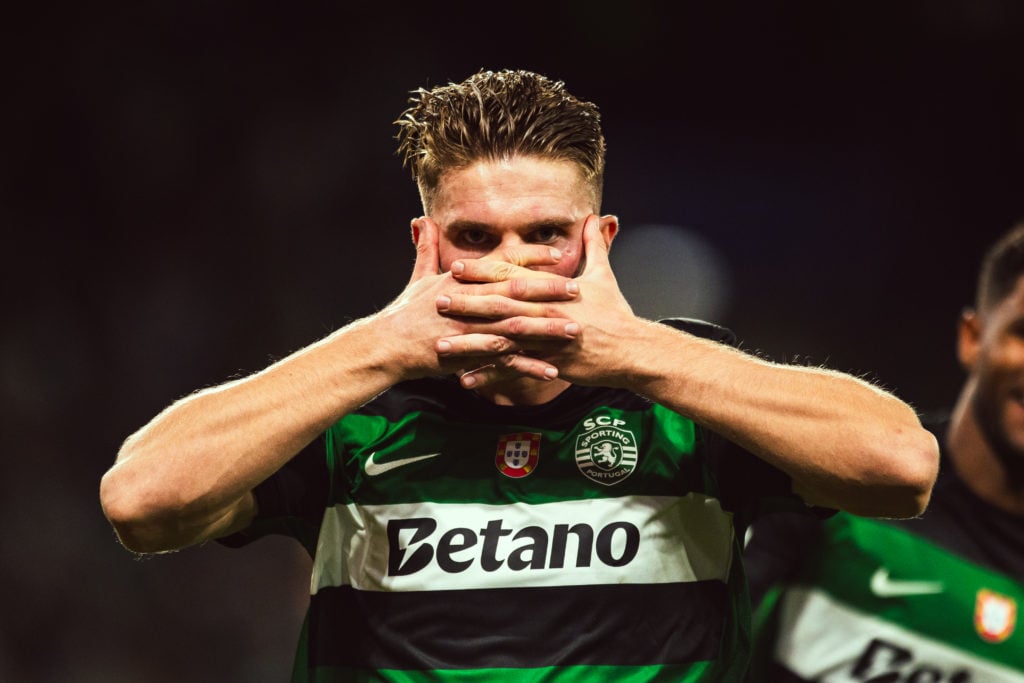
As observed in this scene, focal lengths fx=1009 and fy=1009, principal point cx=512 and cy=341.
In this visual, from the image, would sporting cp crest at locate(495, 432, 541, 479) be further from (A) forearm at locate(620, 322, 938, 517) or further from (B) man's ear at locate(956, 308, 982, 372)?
(B) man's ear at locate(956, 308, 982, 372)

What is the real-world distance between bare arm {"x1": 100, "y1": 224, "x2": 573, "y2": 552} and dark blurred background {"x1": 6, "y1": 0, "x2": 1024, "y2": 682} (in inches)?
189

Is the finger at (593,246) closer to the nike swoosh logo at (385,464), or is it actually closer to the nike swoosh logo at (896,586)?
the nike swoosh logo at (385,464)

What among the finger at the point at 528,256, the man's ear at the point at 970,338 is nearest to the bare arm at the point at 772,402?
the finger at the point at 528,256

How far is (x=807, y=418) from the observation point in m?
1.86

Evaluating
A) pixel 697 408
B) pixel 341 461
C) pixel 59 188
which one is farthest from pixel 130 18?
pixel 697 408

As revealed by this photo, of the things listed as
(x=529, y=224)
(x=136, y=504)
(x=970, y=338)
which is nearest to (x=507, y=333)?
(x=529, y=224)

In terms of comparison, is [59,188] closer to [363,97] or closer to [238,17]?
[238,17]

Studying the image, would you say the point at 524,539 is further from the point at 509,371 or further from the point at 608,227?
the point at 608,227

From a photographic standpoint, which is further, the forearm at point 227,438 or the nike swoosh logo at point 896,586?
the nike swoosh logo at point 896,586

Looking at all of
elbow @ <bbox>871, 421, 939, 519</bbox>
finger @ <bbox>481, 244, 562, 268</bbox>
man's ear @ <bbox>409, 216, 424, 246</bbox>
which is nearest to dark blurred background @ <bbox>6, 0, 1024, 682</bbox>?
man's ear @ <bbox>409, 216, 424, 246</bbox>

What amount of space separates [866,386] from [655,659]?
2.27 feet

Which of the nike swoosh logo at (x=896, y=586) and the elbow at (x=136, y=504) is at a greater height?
the elbow at (x=136, y=504)

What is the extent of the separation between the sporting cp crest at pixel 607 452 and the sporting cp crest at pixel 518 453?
3.7 inches

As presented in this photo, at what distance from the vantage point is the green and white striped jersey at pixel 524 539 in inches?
81.2
